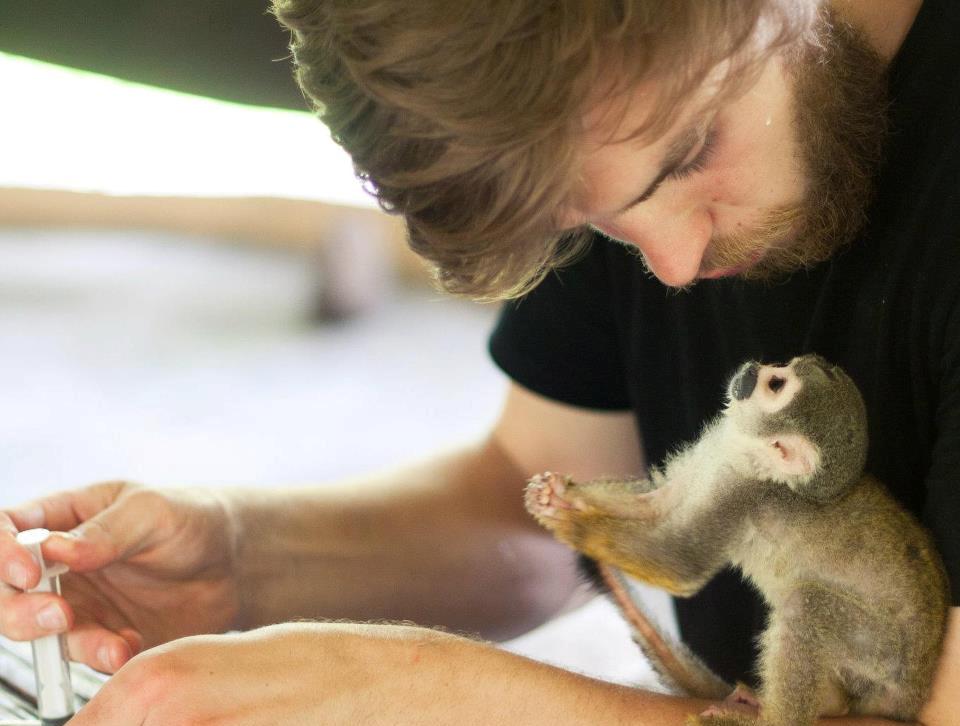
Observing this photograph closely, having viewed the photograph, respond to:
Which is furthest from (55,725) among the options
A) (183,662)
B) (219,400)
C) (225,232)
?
(225,232)

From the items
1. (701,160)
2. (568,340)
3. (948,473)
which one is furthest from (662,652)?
(568,340)

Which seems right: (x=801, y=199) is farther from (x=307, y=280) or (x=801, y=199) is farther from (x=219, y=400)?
(x=307, y=280)

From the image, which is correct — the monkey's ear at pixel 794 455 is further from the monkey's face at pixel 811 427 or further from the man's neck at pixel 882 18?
the man's neck at pixel 882 18

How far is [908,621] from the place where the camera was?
107cm

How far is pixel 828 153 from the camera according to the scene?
1.18 m

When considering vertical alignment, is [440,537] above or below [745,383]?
below

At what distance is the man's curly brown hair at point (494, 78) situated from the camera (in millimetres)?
942

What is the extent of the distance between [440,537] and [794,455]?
0.85 metres

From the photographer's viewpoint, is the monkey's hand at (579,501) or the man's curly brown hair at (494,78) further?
the monkey's hand at (579,501)

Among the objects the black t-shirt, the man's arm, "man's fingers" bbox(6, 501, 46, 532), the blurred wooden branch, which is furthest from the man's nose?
the blurred wooden branch

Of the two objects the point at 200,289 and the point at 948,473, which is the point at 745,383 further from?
the point at 200,289

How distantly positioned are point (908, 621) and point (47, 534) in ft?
3.13

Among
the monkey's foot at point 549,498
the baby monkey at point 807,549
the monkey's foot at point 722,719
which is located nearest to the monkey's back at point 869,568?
the baby monkey at point 807,549

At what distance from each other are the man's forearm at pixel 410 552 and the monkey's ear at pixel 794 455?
67 centimetres
